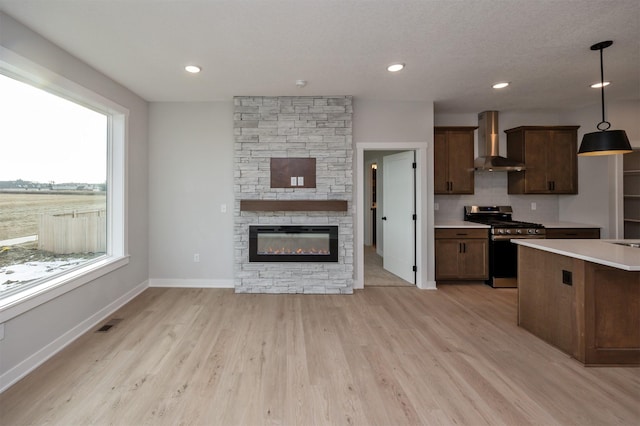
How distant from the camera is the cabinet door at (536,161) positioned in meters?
4.57

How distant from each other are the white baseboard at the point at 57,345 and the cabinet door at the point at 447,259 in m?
4.21

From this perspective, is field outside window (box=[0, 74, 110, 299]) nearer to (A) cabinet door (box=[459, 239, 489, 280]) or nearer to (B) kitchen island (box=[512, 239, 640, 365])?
(B) kitchen island (box=[512, 239, 640, 365])

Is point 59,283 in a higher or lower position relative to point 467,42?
lower

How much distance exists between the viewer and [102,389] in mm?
1988

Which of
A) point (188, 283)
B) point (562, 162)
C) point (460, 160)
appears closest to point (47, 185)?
point (188, 283)

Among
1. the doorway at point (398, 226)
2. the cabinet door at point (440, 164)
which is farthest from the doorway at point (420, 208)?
the cabinet door at point (440, 164)

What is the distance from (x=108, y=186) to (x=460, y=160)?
4.87 meters

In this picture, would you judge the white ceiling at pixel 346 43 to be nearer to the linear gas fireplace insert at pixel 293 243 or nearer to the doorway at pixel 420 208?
the doorway at pixel 420 208

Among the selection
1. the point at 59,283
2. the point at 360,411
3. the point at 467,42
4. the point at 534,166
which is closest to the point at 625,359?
the point at 360,411

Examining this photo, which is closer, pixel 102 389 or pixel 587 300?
pixel 102 389

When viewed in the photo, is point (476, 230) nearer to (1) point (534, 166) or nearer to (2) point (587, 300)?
(1) point (534, 166)

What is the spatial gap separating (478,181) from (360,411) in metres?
4.33

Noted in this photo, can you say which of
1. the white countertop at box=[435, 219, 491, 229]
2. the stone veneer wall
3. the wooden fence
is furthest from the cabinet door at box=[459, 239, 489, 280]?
the wooden fence

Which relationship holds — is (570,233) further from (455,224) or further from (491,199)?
(455,224)
